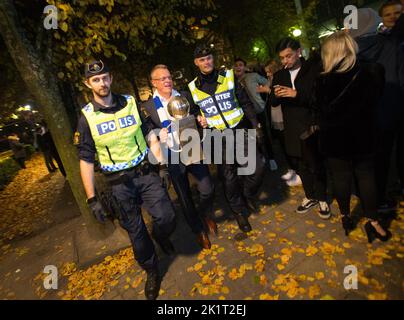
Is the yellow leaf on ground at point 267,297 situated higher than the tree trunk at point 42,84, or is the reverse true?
the tree trunk at point 42,84

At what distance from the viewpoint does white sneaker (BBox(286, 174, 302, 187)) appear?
5.35 m

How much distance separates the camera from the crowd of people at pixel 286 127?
3.09 meters

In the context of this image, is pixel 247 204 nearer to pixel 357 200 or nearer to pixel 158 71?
pixel 357 200

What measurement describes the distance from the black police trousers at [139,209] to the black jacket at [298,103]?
79.7 inches

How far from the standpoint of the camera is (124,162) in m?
3.51

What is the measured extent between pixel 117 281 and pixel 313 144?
336 cm

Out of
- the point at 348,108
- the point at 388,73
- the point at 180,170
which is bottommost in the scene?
the point at 180,170

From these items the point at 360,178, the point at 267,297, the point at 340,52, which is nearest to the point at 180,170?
the point at 267,297

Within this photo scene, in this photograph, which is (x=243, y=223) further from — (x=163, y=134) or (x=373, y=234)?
(x=163, y=134)

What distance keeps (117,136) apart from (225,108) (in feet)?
5.01

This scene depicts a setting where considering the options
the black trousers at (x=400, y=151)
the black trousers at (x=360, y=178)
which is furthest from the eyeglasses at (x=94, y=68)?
the black trousers at (x=400, y=151)

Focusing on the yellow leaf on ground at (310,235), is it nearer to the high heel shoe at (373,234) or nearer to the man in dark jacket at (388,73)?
the high heel shoe at (373,234)

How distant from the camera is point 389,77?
3.46 metres

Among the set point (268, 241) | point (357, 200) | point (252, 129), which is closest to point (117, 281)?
point (268, 241)
